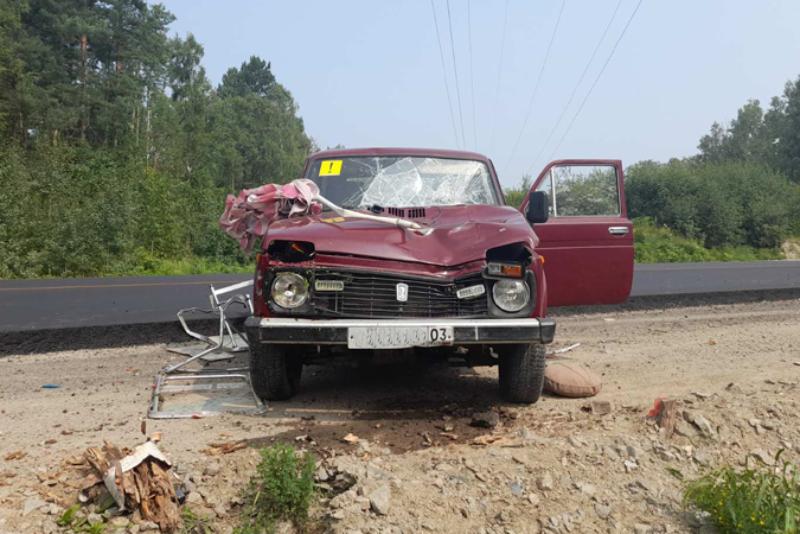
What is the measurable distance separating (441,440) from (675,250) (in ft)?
97.0

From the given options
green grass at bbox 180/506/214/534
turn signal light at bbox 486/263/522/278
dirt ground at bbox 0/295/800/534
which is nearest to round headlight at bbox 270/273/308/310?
dirt ground at bbox 0/295/800/534

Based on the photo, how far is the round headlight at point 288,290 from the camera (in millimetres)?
4410

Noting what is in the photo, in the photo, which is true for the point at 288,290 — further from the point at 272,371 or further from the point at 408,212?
the point at 408,212

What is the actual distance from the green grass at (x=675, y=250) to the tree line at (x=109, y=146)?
1814 cm

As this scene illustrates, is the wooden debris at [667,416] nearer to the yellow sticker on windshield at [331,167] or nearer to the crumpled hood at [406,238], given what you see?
the crumpled hood at [406,238]

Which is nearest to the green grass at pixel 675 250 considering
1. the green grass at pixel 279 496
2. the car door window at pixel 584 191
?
the car door window at pixel 584 191

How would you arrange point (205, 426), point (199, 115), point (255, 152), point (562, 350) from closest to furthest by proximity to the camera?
point (205, 426), point (562, 350), point (199, 115), point (255, 152)

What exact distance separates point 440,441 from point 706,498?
59.2 inches

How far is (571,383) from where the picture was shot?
5.33 metres

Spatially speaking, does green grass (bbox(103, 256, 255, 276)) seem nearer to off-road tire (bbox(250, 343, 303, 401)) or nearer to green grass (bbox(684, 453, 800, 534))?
off-road tire (bbox(250, 343, 303, 401))

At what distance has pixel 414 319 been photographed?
432cm

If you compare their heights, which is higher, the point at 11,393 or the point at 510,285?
the point at 510,285

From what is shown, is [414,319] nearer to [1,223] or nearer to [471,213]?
[471,213]

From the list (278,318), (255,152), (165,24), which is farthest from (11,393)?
(255,152)
